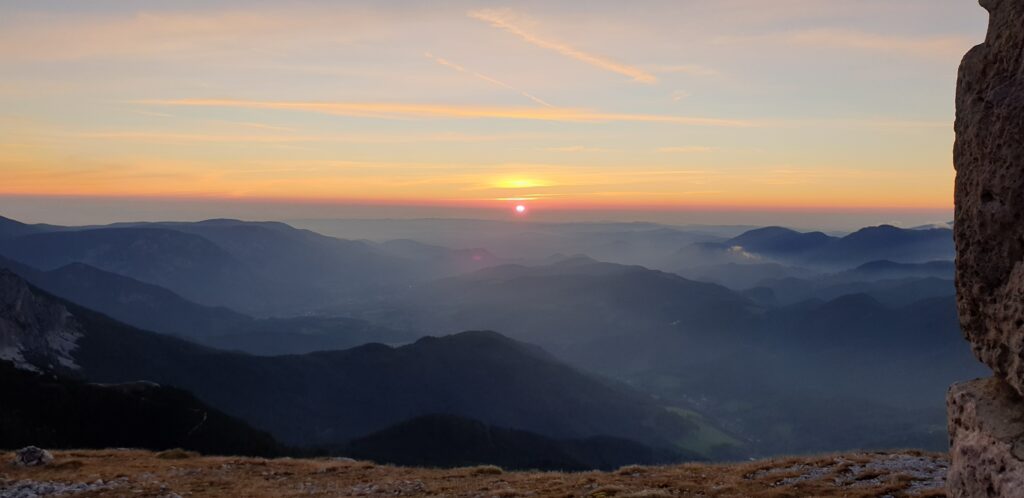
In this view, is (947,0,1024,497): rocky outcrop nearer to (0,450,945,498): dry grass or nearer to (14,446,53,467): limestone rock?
(0,450,945,498): dry grass

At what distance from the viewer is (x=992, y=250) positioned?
1191 centimetres

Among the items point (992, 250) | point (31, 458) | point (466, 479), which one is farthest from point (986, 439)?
point (31, 458)

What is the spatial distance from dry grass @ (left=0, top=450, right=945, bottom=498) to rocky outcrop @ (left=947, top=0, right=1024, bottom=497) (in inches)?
448

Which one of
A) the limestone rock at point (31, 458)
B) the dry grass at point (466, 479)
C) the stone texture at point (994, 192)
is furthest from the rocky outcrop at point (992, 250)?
the limestone rock at point (31, 458)

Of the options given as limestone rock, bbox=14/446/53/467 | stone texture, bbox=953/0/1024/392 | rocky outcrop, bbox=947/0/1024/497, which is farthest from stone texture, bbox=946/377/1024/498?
limestone rock, bbox=14/446/53/467

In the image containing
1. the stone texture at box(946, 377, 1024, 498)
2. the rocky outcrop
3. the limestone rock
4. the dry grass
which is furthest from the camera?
the limestone rock

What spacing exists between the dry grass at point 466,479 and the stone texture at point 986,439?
10.3m

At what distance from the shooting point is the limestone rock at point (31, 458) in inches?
1588

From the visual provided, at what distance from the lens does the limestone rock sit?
40.3 metres

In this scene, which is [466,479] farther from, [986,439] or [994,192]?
[994,192]

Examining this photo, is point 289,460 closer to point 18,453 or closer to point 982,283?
point 18,453

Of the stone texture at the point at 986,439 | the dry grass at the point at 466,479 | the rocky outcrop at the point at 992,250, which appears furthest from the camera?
the dry grass at the point at 466,479

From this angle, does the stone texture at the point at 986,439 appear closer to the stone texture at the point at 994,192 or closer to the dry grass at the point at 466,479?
the stone texture at the point at 994,192

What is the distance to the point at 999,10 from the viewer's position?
40.3 feet
